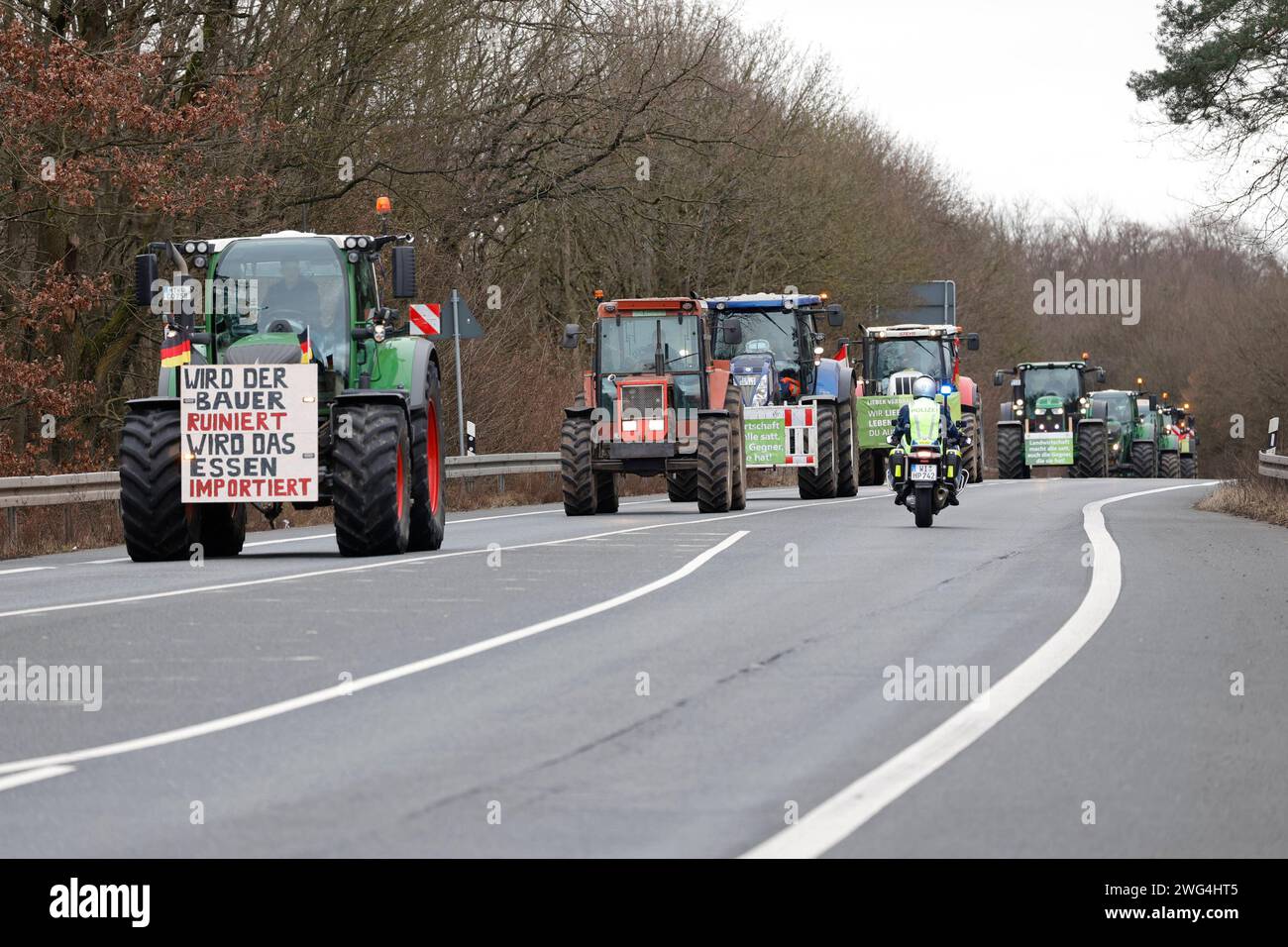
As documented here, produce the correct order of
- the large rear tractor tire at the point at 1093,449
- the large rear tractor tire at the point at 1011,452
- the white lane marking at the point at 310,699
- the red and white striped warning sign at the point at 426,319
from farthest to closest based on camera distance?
the large rear tractor tire at the point at 1093,449 → the large rear tractor tire at the point at 1011,452 → the red and white striped warning sign at the point at 426,319 → the white lane marking at the point at 310,699

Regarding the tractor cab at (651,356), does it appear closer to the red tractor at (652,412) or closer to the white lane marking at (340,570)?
the red tractor at (652,412)

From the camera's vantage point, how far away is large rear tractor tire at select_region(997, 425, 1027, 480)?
5412 cm

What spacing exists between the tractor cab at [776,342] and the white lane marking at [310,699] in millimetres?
18930

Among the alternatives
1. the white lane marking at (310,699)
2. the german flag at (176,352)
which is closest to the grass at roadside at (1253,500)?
the german flag at (176,352)

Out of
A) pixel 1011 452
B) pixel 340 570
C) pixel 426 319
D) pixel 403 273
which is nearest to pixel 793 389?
pixel 426 319

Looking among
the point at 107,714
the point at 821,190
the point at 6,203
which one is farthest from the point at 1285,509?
the point at 821,190

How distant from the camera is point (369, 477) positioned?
18.4 metres

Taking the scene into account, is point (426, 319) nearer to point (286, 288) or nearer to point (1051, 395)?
point (286, 288)

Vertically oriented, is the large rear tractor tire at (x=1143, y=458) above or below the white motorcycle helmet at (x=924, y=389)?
below

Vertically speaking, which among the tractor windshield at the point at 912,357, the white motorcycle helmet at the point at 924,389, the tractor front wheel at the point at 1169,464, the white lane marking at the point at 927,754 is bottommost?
the tractor front wheel at the point at 1169,464

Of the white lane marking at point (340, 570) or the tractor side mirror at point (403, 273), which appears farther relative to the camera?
the tractor side mirror at point (403, 273)

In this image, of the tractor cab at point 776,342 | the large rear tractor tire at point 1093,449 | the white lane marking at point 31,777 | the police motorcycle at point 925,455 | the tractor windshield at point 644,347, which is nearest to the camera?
the white lane marking at point 31,777

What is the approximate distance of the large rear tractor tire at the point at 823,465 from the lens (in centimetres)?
3244
